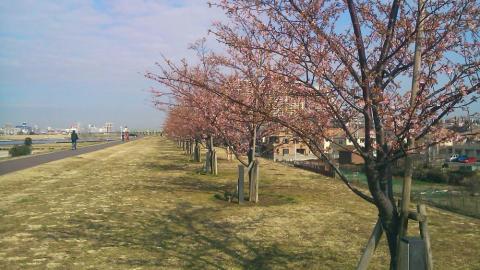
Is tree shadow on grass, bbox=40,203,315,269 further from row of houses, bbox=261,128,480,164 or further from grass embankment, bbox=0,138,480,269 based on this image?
row of houses, bbox=261,128,480,164

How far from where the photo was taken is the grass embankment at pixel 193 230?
7.23 meters

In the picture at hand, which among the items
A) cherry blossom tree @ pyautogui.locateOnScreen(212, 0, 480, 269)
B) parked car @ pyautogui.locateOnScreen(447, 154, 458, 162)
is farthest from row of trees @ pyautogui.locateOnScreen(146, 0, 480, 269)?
parked car @ pyautogui.locateOnScreen(447, 154, 458, 162)

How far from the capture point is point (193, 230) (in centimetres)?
933

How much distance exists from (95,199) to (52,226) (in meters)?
3.80

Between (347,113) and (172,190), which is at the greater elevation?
(347,113)

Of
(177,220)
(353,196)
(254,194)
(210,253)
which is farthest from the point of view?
(353,196)

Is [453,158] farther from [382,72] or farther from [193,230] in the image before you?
[382,72]

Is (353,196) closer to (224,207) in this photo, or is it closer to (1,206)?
(224,207)

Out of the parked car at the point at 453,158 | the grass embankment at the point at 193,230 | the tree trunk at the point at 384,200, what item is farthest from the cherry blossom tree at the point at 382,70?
the parked car at the point at 453,158

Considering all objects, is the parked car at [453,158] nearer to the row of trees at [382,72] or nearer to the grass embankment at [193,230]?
the grass embankment at [193,230]

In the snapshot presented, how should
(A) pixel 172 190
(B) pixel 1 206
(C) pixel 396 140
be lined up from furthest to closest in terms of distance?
(A) pixel 172 190 < (B) pixel 1 206 < (C) pixel 396 140

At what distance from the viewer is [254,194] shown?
12.8 m

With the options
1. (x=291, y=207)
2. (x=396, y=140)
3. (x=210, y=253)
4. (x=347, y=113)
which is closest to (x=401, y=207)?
(x=396, y=140)

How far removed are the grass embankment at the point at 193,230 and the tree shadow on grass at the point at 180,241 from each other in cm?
2
